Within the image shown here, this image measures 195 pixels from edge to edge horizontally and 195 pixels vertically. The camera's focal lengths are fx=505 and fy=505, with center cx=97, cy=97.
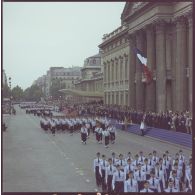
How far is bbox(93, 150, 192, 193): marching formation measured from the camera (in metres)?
17.9

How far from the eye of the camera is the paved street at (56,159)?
69.2 ft

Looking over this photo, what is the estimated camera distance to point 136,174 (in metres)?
18.5

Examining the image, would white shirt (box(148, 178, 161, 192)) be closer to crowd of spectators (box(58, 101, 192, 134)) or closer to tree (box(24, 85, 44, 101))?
crowd of spectators (box(58, 101, 192, 134))

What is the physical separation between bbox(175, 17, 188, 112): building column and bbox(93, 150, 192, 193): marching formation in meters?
22.8

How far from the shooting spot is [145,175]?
18.6 meters

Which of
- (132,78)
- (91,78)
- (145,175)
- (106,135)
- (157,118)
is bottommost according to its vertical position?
(145,175)

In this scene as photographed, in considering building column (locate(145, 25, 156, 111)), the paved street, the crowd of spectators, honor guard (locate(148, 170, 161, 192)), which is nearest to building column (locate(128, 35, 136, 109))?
the crowd of spectators

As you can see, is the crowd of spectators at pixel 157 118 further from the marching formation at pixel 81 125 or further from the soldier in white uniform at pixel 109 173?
the soldier in white uniform at pixel 109 173

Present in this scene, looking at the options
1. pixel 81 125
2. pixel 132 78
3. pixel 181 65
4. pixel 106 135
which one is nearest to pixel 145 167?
pixel 106 135

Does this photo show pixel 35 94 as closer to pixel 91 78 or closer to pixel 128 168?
pixel 91 78

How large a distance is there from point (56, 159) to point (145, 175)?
10.3 meters

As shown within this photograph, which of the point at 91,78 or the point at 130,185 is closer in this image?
the point at 130,185

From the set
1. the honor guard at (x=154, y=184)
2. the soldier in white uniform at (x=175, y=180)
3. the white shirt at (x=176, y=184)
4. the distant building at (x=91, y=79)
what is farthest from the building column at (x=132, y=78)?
the honor guard at (x=154, y=184)

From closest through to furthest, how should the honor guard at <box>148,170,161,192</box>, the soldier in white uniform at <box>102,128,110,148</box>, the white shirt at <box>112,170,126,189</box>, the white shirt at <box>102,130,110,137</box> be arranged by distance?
1. the honor guard at <box>148,170,161,192</box>
2. the white shirt at <box>112,170,126,189</box>
3. the soldier in white uniform at <box>102,128,110,148</box>
4. the white shirt at <box>102,130,110,137</box>
